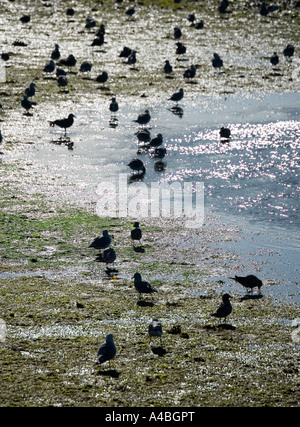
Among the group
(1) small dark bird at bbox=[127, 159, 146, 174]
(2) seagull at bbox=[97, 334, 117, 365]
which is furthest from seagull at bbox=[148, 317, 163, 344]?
(1) small dark bird at bbox=[127, 159, 146, 174]

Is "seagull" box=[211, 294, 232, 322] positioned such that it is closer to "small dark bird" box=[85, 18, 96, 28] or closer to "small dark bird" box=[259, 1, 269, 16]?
"small dark bird" box=[85, 18, 96, 28]

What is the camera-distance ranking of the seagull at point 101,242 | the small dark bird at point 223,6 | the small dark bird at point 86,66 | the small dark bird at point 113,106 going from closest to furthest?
1. the seagull at point 101,242
2. the small dark bird at point 113,106
3. the small dark bird at point 86,66
4. the small dark bird at point 223,6

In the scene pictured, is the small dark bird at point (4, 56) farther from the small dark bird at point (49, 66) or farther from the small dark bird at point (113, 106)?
the small dark bird at point (113, 106)

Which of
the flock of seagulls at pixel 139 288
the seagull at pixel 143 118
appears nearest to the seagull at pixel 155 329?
the flock of seagulls at pixel 139 288

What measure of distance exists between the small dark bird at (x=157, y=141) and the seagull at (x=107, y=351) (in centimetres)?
1657

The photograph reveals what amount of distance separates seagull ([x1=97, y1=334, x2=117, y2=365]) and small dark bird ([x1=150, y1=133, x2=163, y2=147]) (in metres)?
16.6

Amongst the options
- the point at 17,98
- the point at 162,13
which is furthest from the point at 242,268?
the point at 162,13

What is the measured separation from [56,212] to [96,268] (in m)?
4.29

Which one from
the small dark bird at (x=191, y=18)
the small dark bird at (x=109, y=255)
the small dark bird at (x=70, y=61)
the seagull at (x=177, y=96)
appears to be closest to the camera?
the small dark bird at (x=109, y=255)

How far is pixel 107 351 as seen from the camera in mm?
14328

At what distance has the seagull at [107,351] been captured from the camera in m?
14.2

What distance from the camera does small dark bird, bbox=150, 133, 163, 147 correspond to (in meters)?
30.2

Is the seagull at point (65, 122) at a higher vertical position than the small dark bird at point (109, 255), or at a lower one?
higher

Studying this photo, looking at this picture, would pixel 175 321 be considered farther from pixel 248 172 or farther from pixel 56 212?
pixel 248 172
